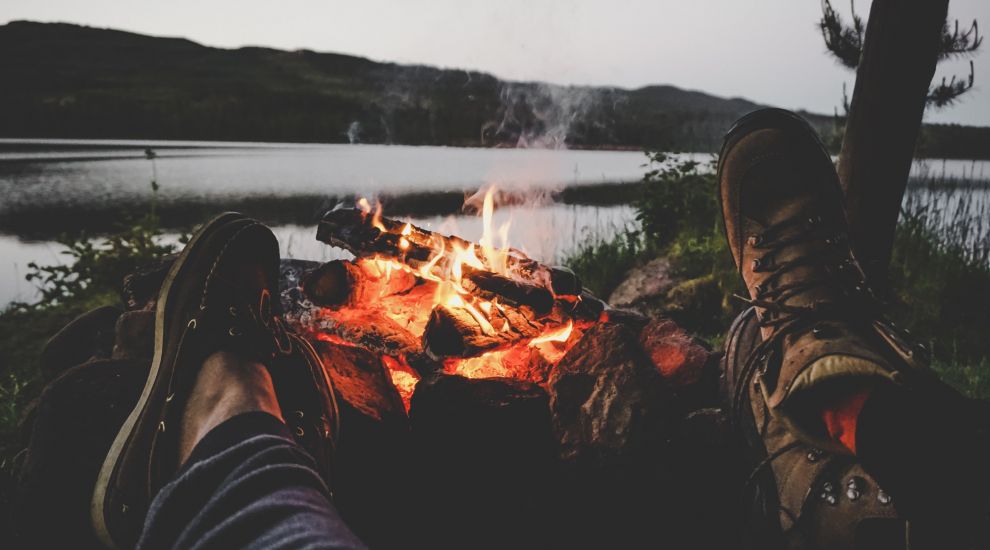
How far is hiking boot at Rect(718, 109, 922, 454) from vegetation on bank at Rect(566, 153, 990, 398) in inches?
40.5

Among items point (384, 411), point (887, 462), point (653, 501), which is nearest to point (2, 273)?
point (384, 411)

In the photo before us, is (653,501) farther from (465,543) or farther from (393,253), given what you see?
(393,253)

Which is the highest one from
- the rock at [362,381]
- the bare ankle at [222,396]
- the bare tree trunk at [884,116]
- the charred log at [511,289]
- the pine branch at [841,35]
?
the pine branch at [841,35]

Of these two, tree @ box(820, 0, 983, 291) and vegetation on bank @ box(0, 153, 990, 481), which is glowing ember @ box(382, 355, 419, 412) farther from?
tree @ box(820, 0, 983, 291)

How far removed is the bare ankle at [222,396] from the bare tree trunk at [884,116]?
9.26 ft

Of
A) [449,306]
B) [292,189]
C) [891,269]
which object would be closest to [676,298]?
[891,269]

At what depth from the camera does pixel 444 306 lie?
2266 millimetres

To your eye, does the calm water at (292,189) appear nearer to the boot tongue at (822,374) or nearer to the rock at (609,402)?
the rock at (609,402)

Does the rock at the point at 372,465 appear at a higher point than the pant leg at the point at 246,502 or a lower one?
lower

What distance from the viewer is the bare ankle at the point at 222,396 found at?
1.29m

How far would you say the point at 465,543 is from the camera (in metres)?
1.76

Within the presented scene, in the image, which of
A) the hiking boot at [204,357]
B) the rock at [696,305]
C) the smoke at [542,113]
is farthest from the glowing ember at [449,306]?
the rock at [696,305]

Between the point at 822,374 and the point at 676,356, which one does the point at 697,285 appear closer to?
the point at 676,356

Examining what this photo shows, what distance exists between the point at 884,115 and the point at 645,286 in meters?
2.53
